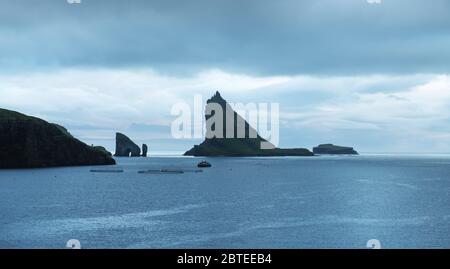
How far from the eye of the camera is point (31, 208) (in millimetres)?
96375

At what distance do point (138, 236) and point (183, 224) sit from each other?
41.0 ft

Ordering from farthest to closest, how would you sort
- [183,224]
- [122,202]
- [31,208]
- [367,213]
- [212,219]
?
[122,202] < [31,208] < [367,213] < [212,219] < [183,224]

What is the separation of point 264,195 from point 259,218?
44569 mm

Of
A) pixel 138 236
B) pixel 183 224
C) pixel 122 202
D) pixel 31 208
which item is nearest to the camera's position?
pixel 138 236

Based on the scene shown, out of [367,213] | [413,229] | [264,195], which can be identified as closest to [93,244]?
[413,229]

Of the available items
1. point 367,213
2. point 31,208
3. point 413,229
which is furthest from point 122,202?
point 413,229

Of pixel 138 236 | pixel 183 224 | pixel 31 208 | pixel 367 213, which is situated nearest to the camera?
pixel 138 236

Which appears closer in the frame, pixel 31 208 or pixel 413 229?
pixel 413 229
